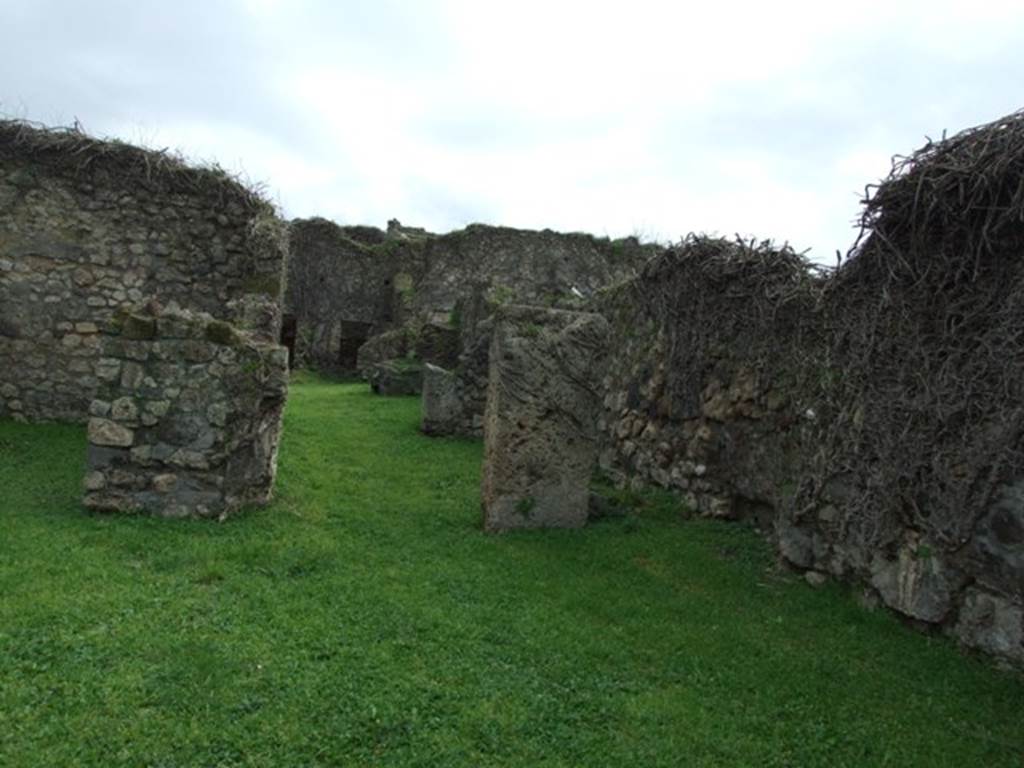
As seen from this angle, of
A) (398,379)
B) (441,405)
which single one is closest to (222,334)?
(441,405)

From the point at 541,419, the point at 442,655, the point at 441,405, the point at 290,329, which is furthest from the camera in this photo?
the point at 290,329

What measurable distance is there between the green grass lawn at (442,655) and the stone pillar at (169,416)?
0.98 feet

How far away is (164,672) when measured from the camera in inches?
139

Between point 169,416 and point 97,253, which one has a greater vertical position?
point 97,253

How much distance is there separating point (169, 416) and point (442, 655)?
326 cm

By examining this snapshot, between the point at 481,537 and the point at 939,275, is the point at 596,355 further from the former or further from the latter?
the point at 939,275

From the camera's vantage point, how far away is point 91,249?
29.5 ft

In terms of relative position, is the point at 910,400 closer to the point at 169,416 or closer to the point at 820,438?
the point at 820,438

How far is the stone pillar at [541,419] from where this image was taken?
6.39 meters

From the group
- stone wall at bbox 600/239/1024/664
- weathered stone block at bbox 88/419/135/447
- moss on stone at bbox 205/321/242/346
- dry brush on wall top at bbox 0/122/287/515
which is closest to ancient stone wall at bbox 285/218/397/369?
dry brush on wall top at bbox 0/122/287/515

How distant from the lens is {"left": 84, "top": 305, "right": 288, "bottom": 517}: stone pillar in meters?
5.88

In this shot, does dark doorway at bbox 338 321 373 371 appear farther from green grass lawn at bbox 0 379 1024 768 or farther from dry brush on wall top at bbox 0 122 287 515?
green grass lawn at bbox 0 379 1024 768

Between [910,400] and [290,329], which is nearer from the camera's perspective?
[910,400]

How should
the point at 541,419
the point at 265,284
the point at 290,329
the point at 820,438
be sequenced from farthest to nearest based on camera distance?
the point at 290,329 < the point at 265,284 < the point at 541,419 < the point at 820,438
